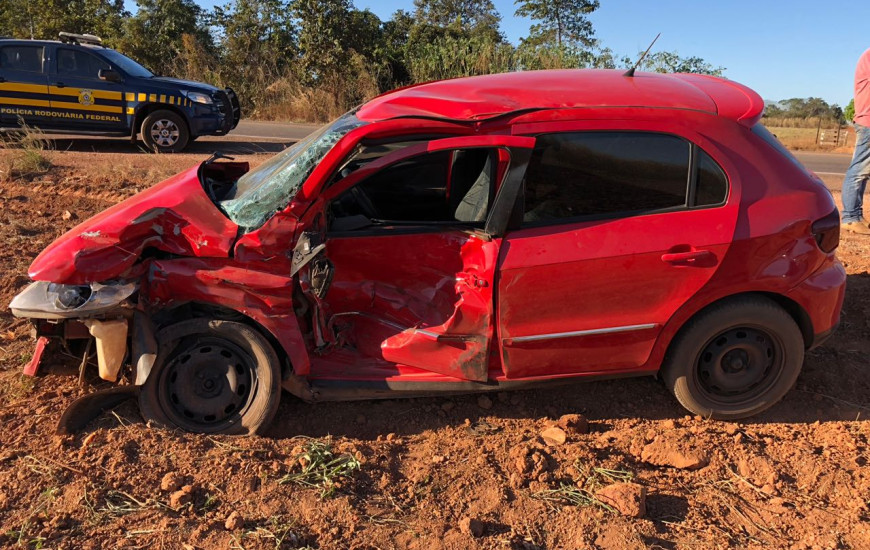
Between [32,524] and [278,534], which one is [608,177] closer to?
[278,534]

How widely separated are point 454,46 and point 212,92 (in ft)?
35.0

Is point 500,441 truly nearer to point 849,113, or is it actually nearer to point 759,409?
point 759,409

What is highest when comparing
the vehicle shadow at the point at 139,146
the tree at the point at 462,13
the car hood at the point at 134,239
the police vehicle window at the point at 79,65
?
the tree at the point at 462,13

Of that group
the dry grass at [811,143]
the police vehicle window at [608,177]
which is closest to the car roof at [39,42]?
the police vehicle window at [608,177]

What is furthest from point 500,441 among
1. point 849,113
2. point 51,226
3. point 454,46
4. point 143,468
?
point 849,113

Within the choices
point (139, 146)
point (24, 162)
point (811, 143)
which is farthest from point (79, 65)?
point (811, 143)

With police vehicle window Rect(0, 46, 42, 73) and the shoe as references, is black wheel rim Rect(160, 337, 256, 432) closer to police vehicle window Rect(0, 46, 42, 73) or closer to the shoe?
the shoe

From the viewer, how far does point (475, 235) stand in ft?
10.9

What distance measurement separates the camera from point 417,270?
3451 millimetres

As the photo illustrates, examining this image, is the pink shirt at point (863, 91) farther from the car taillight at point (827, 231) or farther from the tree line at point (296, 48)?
the tree line at point (296, 48)

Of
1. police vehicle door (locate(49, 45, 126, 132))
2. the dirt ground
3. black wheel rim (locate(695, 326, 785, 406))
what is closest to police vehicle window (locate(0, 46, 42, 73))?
police vehicle door (locate(49, 45, 126, 132))

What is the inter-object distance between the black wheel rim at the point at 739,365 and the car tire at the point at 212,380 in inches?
93.3

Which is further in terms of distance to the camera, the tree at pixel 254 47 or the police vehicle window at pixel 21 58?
the tree at pixel 254 47

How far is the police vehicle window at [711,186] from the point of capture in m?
3.29
